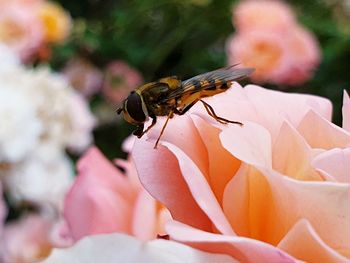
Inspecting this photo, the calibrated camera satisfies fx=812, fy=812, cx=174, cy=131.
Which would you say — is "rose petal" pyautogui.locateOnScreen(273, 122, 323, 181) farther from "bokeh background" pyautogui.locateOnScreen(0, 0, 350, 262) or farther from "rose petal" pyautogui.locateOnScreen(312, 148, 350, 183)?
"bokeh background" pyautogui.locateOnScreen(0, 0, 350, 262)

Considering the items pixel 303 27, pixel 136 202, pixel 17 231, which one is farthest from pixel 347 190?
pixel 303 27

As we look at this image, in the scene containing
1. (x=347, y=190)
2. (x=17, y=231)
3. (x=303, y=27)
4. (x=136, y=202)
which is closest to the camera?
(x=347, y=190)

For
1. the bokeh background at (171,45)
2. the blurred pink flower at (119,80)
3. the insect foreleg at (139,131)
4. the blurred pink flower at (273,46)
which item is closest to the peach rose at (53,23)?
the bokeh background at (171,45)

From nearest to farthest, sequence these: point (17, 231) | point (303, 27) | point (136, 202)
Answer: point (136, 202)
point (17, 231)
point (303, 27)

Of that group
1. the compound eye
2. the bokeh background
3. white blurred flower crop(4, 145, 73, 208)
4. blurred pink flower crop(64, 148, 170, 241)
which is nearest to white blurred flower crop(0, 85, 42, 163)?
white blurred flower crop(4, 145, 73, 208)

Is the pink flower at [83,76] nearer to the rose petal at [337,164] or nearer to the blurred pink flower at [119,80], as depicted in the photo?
the blurred pink flower at [119,80]

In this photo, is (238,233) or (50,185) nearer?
(238,233)

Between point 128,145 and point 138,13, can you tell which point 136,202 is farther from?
point 138,13
